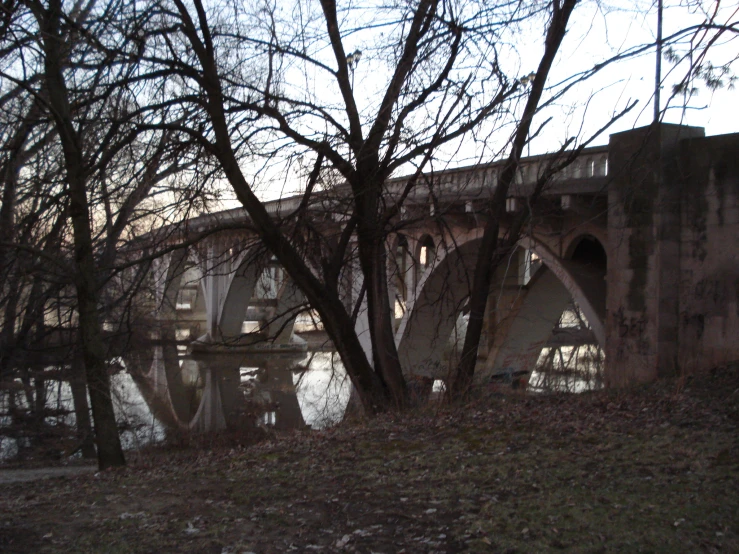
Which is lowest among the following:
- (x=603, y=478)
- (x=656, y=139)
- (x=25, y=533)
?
(x=25, y=533)

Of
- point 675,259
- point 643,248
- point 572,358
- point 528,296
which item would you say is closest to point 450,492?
point 675,259

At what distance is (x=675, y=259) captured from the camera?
407 inches

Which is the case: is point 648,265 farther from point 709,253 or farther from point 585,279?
point 585,279

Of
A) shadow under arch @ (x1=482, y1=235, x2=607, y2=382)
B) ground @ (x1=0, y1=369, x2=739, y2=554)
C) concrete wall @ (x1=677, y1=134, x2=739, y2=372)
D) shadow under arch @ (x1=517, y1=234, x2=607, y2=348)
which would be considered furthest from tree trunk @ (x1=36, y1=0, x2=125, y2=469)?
shadow under arch @ (x1=517, y1=234, x2=607, y2=348)

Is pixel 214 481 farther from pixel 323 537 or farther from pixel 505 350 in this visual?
pixel 505 350

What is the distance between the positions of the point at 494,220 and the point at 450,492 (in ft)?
14.0

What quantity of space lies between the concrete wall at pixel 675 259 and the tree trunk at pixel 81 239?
6185 mm

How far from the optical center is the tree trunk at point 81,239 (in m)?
7.36

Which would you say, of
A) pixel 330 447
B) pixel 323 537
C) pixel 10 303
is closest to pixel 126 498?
pixel 330 447

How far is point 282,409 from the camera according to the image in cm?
2023

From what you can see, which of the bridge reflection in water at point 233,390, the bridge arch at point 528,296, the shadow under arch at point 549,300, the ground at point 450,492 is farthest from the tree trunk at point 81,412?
the shadow under arch at point 549,300

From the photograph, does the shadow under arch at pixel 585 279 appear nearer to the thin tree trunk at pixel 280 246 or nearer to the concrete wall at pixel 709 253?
the concrete wall at pixel 709 253

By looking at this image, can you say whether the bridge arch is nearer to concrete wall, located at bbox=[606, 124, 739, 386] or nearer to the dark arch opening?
the dark arch opening

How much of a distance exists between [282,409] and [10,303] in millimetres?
12158
